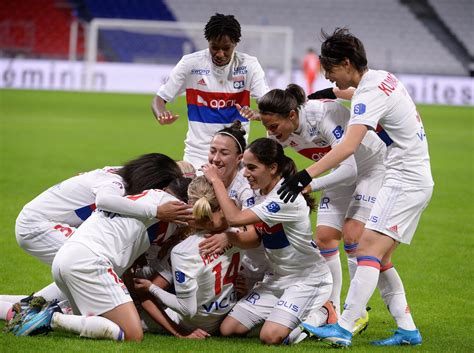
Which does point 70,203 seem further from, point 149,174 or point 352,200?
point 352,200

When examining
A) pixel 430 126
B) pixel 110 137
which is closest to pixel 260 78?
pixel 110 137

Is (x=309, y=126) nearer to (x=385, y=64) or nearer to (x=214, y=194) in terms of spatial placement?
(x=214, y=194)

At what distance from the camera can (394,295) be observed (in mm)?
6387

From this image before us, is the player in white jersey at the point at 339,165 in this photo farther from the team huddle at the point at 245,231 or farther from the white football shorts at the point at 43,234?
the white football shorts at the point at 43,234

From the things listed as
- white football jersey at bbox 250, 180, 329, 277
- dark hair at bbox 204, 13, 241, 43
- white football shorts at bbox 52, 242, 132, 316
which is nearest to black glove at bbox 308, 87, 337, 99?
dark hair at bbox 204, 13, 241, 43

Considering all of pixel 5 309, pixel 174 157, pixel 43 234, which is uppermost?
pixel 174 157

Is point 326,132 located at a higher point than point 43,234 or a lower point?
higher

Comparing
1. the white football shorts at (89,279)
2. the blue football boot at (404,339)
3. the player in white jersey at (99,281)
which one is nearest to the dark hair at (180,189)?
the player in white jersey at (99,281)

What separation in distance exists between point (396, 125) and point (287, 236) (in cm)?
107

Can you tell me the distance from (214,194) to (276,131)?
0.90 m

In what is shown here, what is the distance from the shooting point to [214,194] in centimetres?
603

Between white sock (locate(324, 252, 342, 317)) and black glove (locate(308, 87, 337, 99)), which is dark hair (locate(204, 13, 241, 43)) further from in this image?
white sock (locate(324, 252, 342, 317))

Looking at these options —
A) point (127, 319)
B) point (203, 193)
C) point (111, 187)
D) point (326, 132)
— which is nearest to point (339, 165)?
point (326, 132)

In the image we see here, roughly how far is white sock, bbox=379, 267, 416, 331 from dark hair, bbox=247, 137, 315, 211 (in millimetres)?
1067
